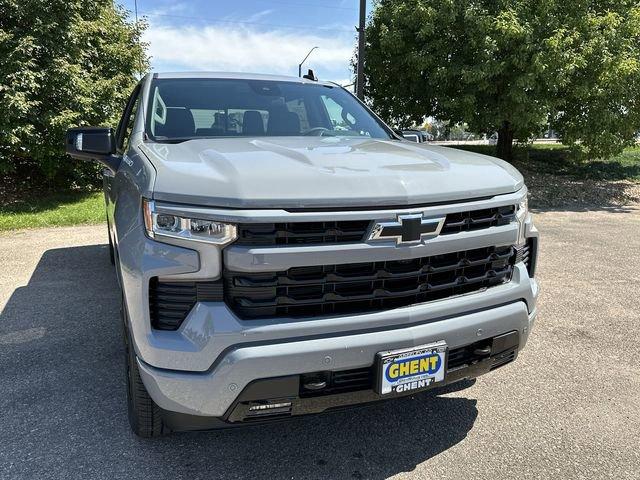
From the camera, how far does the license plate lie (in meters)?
2.03

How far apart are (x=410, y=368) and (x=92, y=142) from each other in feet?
7.68

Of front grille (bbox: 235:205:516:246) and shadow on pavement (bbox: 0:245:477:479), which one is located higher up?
front grille (bbox: 235:205:516:246)

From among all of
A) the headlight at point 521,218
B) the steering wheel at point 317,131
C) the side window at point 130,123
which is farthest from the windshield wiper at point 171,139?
the headlight at point 521,218

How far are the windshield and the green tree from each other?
20.9ft

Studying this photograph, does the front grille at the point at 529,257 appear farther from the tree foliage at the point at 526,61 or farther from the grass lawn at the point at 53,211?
the tree foliage at the point at 526,61

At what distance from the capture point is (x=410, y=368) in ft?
6.85

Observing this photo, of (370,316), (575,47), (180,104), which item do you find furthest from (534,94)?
(370,316)

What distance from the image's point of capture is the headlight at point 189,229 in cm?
189

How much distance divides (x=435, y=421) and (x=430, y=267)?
3.57 feet

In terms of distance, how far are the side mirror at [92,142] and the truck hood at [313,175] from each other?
0.62 m

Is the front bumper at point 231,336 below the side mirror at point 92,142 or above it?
below

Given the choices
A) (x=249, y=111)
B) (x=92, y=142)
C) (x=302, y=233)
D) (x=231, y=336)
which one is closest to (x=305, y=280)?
(x=302, y=233)

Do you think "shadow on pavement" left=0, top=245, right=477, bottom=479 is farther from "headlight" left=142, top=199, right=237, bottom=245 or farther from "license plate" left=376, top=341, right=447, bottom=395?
"headlight" left=142, top=199, right=237, bottom=245

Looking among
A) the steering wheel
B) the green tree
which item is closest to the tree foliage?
the green tree
